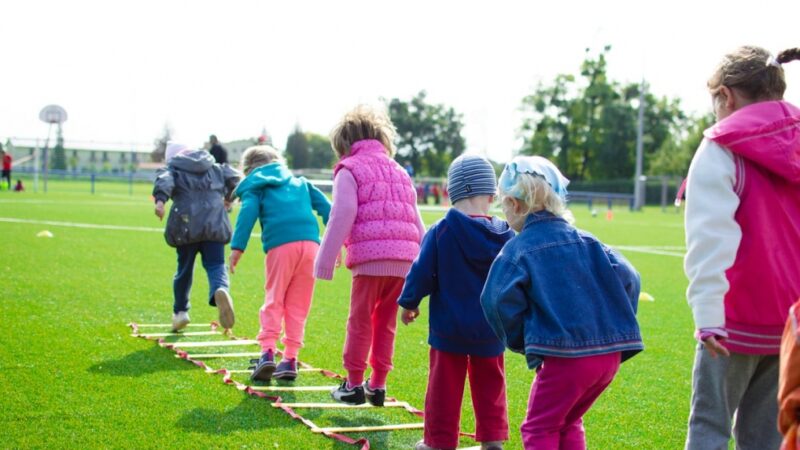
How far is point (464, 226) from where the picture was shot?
14.0 ft

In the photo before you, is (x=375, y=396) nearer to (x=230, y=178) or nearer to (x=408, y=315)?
(x=408, y=315)

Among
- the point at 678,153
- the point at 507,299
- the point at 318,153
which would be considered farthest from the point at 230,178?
the point at 318,153

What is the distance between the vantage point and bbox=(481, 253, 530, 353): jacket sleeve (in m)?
3.44

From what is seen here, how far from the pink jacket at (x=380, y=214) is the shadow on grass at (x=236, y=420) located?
1014mm

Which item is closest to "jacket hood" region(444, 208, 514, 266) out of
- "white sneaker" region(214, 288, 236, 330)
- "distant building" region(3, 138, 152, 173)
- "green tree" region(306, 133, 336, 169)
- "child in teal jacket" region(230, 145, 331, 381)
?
"child in teal jacket" region(230, 145, 331, 381)

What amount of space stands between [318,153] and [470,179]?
4317 inches

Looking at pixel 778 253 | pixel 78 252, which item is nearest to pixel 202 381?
pixel 778 253

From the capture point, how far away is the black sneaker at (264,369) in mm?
5852

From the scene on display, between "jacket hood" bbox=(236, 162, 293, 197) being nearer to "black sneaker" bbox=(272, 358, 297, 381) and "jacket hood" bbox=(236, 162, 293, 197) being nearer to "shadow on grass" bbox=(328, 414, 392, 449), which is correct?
"black sneaker" bbox=(272, 358, 297, 381)

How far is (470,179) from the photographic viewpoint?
441cm

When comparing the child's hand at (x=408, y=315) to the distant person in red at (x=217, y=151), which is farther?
the distant person in red at (x=217, y=151)

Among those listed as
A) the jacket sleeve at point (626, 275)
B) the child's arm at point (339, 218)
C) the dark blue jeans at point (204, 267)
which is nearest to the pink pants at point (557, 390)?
the jacket sleeve at point (626, 275)

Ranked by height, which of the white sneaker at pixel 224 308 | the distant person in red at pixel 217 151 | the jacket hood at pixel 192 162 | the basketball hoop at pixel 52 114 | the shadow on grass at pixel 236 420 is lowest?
the shadow on grass at pixel 236 420

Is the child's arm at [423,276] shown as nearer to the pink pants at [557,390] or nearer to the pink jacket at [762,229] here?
the pink pants at [557,390]
